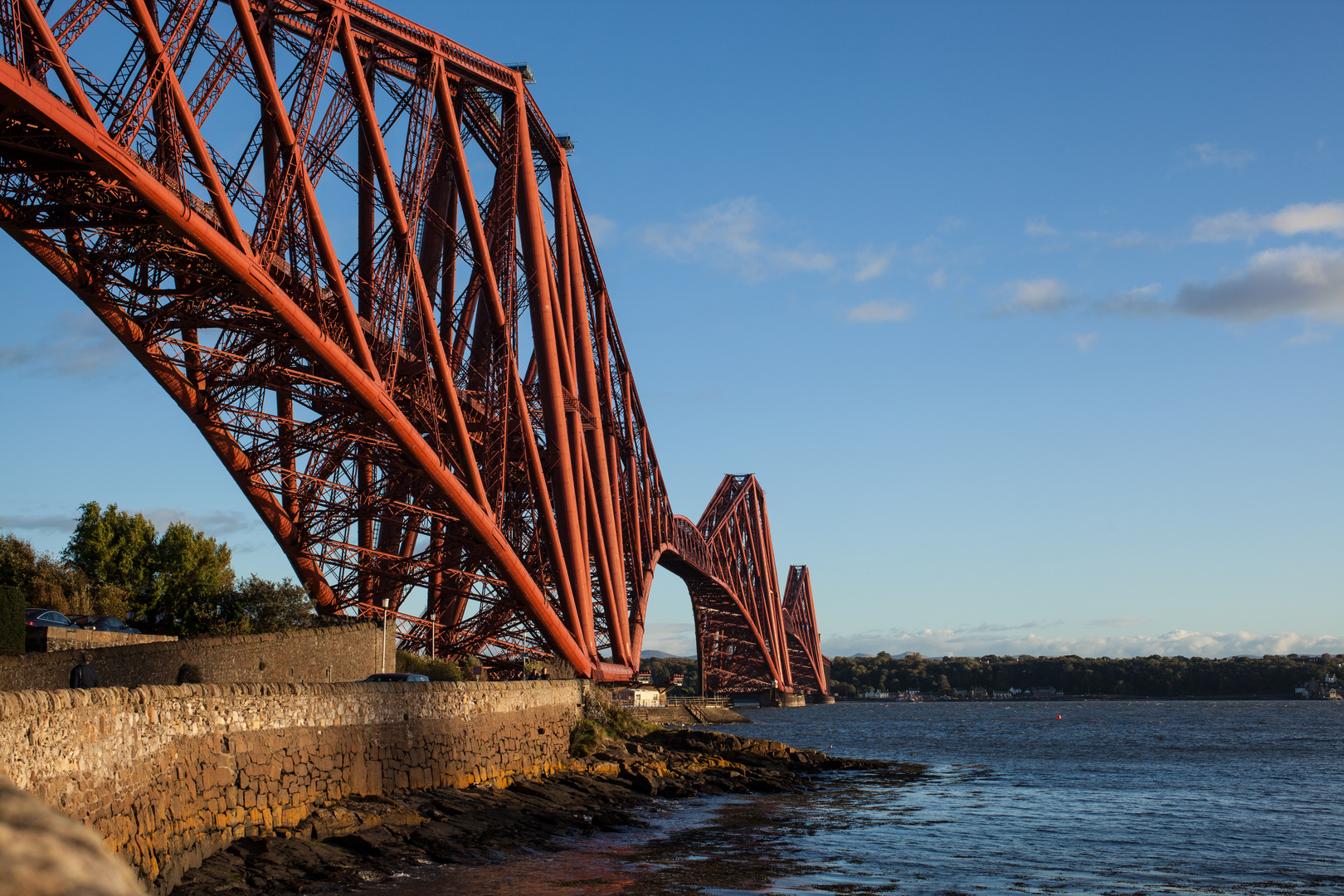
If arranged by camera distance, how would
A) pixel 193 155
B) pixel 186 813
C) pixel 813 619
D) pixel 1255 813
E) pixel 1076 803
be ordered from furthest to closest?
pixel 813 619, pixel 1076 803, pixel 1255 813, pixel 193 155, pixel 186 813

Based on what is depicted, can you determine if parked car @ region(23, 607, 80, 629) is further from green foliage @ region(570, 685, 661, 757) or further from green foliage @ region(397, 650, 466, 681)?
green foliage @ region(570, 685, 661, 757)

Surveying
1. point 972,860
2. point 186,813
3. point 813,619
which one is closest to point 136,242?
point 186,813

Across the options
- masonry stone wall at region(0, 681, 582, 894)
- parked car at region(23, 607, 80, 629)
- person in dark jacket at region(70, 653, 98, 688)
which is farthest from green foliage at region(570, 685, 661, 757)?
person in dark jacket at region(70, 653, 98, 688)

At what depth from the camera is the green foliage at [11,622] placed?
89.6 ft

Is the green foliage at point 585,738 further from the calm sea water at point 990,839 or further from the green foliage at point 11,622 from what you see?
the green foliage at point 11,622

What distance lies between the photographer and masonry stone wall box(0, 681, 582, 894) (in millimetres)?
12438

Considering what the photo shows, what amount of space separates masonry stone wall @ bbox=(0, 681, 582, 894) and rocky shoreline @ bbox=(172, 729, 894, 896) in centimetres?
40

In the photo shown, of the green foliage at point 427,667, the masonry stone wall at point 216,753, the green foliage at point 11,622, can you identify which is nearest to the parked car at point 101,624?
the green foliage at point 11,622

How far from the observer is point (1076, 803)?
37.2 metres

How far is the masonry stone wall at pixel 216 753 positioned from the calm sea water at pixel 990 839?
2649 millimetres

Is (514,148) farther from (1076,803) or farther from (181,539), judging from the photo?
(1076,803)

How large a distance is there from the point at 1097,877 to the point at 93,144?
24163 mm

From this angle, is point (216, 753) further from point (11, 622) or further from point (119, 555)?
point (119, 555)

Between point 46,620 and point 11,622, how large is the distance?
3.18 m
